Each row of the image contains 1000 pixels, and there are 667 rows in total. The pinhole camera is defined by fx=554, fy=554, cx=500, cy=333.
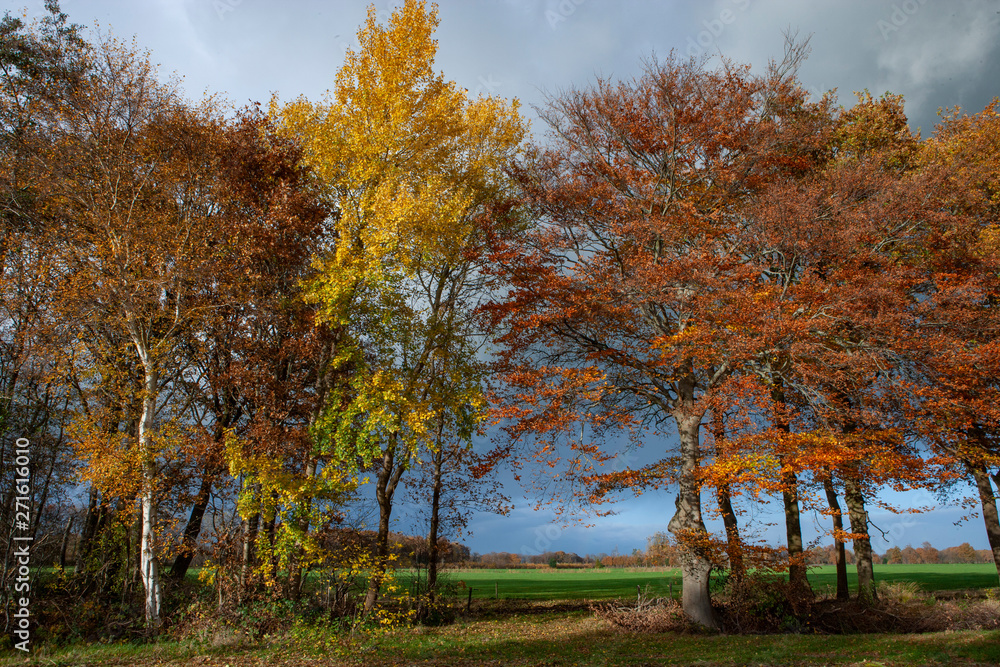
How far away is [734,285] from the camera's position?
1511 centimetres

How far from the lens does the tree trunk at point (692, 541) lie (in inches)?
551

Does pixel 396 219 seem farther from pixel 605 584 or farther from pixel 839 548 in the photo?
pixel 605 584

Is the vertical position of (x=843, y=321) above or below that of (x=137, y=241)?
below

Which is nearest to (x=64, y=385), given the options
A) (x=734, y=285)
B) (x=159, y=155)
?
(x=159, y=155)

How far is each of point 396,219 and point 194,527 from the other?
982cm

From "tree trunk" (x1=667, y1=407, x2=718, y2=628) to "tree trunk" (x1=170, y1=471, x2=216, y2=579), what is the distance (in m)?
11.9

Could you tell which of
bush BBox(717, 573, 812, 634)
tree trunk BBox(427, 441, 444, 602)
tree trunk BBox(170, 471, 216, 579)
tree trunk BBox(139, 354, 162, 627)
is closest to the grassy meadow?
tree trunk BBox(139, 354, 162, 627)

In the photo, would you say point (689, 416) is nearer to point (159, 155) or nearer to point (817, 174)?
point (817, 174)

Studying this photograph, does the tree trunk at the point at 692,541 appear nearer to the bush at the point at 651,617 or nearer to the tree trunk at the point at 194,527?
the bush at the point at 651,617

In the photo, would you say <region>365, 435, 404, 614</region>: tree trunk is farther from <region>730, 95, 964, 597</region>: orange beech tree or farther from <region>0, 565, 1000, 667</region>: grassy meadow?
<region>730, 95, 964, 597</region>: orange beech tree

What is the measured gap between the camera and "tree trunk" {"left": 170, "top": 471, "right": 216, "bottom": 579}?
1329 cm

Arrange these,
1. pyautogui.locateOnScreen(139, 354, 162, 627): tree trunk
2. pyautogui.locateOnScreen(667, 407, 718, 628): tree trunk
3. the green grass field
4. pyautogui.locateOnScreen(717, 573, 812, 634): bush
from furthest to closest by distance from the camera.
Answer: the green grass field → pyautogui.locateOnScreen(717, 573, 812, 634): bush → pyautogui.locateOnScreen(667, 407, 718, 628): tree trunk → pyautogui.locateOnScreen(139, 354, 162, 627): tree trunk

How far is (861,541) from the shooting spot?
55.2ft

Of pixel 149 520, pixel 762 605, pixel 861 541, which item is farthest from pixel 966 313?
pixel 149 520
